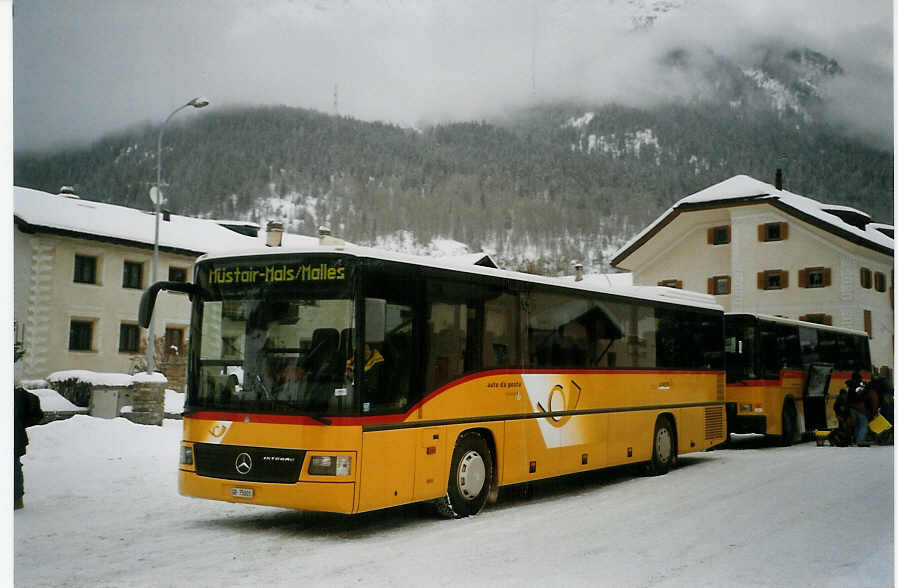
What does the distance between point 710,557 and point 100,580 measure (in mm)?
4295

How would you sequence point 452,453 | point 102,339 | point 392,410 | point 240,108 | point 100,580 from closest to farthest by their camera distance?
point 100,580, point 392,410, point 452,453, point 102,339, point 240,108

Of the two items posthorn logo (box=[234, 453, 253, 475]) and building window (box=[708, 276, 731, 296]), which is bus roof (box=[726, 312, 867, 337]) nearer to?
building window (box=[708, 276, 731, 296])

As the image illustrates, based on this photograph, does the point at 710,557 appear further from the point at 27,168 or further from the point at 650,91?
the point at 27,168

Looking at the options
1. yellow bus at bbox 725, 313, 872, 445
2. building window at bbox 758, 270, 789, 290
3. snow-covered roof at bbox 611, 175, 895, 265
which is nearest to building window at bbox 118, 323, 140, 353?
snow-covered roof at bbox 611, 175, 895, 265

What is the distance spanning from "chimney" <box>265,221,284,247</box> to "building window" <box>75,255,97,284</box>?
1.76 m

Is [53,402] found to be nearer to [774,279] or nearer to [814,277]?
[774,279]

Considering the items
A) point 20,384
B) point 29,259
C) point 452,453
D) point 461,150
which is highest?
point 461,150

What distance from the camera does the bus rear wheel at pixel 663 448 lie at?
12047 millimetres

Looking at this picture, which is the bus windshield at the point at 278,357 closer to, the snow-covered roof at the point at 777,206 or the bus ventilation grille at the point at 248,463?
the bus ventilation grille at the point at 248,463

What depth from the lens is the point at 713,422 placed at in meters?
13.6

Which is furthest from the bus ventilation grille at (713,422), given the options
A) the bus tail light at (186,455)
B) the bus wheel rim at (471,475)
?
the bus tail light at (186,455)

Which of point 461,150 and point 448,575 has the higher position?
point 461,150

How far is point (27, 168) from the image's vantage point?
831 cm

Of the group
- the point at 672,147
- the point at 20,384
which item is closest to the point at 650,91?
the point at 672,147
